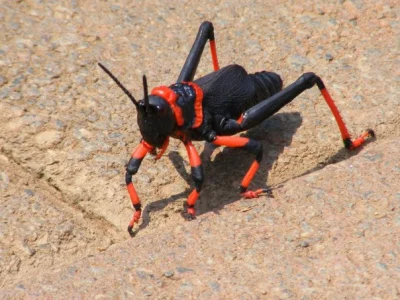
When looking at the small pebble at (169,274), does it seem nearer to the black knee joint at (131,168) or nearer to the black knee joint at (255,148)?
the black knee joint at (131,168)

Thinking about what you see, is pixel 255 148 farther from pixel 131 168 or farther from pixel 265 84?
pixel 131 168

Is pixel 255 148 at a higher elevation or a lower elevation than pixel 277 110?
lower

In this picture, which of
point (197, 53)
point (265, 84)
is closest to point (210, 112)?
point (265, 84)

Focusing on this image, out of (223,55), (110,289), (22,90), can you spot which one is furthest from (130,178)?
(223,55)

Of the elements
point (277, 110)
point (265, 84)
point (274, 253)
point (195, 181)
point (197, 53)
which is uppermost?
point (197, 53)

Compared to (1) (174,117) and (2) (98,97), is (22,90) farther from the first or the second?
(1) (174,117)

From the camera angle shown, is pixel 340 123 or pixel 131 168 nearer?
pixel 131 168

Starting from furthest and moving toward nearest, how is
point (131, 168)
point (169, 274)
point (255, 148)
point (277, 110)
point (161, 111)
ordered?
1. point (277, 110)
2. point (255, 148)
3. point (131, 168)
4. point (161, 111)
5. point (169, 274)

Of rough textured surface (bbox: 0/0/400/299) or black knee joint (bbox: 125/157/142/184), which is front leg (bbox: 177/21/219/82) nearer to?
rough textured surface (bbox: 0/0/400/299)
